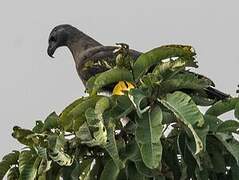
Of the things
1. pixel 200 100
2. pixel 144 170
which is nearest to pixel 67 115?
pixel 144 170

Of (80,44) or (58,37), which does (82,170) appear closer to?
(80,44)

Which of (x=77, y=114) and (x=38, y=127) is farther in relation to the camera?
(x=38, y=127)

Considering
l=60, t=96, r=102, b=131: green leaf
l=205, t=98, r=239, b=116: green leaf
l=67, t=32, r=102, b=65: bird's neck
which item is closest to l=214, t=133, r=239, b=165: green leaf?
l=205, t=98, r=239, b=116: green leaf

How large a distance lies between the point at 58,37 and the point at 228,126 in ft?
18.8

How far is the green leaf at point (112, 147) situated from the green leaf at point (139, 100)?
0.70 ft

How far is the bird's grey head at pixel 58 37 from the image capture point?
11234 mm

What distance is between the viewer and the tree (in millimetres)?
5613

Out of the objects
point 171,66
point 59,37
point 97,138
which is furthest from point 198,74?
point 59,37

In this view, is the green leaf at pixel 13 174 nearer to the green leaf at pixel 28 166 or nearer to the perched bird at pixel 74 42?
the green leaf at pixel 28 166

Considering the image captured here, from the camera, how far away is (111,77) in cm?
603

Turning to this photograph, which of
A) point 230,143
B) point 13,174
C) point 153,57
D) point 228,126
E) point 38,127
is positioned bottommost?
point 13,174

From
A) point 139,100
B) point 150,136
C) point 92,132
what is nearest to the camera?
point 150,136

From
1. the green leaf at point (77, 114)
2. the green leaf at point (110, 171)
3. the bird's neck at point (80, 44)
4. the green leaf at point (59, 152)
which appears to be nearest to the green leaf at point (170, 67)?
the green leaf at point (77, 114)

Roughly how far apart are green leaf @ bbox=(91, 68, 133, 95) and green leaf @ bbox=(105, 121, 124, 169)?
440 millimetres
